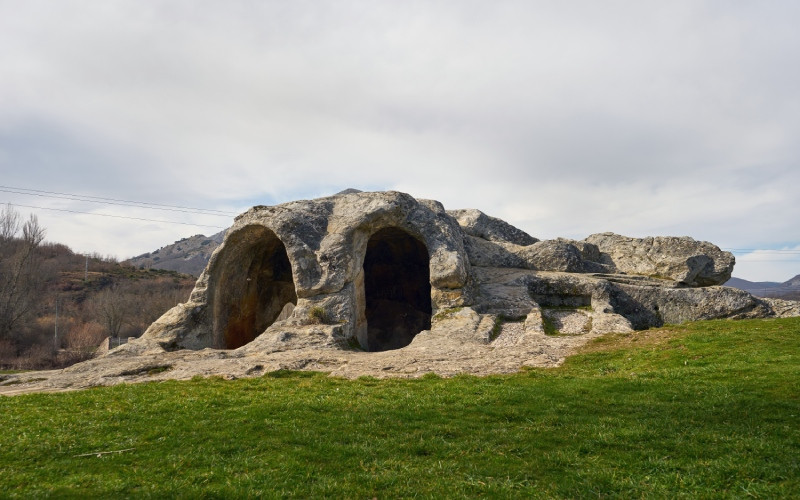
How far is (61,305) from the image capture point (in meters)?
86.6

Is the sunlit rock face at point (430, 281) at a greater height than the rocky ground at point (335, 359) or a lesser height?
greater

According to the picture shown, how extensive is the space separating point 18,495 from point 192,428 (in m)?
3.44

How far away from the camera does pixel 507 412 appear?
444 inches

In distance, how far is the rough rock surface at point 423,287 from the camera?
20297 millimetres

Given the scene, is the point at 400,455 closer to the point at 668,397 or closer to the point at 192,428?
the point at 192,428

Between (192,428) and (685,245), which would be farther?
(685,245)

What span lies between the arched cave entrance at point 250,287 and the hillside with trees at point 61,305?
90.4 ft

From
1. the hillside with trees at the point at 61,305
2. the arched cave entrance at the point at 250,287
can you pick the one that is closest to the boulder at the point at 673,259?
the arched cave entrance at the point at 250,287

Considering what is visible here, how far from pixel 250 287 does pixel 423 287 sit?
1472 centimetres

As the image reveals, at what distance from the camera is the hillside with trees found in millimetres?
61375

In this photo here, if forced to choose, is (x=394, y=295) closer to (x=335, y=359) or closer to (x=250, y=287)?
(x=250, y=287)

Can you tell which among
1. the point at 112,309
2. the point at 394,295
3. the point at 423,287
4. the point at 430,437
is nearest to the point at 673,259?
the point at 423,287

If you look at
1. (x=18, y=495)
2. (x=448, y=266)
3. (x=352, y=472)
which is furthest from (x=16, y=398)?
(x=448, y=266)

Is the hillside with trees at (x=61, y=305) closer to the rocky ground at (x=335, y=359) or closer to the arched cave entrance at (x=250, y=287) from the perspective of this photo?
the arched cave entrance at (x=250, y=287)
